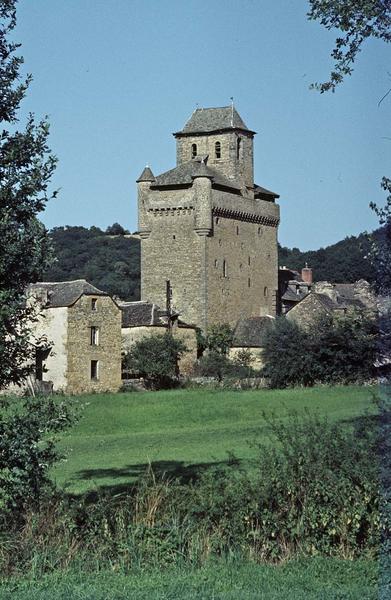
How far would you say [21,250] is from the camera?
14242 millimetres

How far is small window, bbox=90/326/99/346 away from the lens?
59000mm

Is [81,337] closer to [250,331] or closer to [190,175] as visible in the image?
[250,331]

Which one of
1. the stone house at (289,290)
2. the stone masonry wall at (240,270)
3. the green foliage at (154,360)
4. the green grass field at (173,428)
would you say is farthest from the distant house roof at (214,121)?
the green grass field at (173,428)

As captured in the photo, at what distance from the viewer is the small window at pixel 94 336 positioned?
2323 inches

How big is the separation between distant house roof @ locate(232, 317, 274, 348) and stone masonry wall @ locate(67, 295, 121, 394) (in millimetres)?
17017

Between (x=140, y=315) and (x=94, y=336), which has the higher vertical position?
(x=140, y=315)

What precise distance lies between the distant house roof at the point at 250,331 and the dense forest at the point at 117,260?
2601cm

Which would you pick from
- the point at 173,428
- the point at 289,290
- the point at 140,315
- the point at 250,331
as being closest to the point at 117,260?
the point at 289,290

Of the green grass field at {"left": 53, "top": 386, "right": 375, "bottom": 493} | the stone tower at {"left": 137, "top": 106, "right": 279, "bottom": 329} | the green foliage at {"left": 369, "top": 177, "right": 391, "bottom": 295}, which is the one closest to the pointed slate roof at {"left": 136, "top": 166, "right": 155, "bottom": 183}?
the stone tower at {"left": 137, "top": 106, "right": 279, "bottom": 329}

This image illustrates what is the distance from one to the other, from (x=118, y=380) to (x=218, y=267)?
77.0 feet

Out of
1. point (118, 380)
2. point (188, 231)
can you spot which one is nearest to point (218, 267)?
point (188, 231)

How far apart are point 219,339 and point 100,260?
47.2 m

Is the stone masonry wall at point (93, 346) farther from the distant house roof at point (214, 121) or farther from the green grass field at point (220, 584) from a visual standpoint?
the green grass field at point (220, 584)

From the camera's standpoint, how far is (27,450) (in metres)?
13.9
